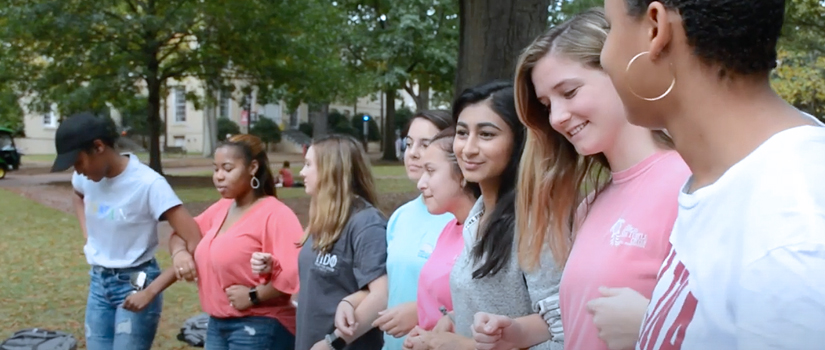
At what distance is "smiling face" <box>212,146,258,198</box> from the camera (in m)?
4.73

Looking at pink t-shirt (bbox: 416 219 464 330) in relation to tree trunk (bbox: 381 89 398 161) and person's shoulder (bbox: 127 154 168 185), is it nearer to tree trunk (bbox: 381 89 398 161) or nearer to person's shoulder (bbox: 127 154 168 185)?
person's shoulder (bbox: 127 154 168 185)

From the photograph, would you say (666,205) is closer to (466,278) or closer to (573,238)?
(573,238)

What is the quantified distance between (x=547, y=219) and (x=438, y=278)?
2.90 ft

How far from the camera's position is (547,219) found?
103 inches

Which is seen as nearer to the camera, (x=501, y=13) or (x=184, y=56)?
(x=501, y=13)

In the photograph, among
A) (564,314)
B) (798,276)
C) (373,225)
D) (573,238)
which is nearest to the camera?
(798,276)

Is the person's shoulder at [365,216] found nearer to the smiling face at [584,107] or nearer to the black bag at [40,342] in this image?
the smiling face at [584,107]

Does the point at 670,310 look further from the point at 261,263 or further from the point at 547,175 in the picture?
the point at 261,263

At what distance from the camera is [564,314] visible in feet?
7.60

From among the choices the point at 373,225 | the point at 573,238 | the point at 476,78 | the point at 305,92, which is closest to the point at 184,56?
the point at 305,92

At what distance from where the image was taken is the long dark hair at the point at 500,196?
2.88 metres

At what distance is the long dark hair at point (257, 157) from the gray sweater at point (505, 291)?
198 cm

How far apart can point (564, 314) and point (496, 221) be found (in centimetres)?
69

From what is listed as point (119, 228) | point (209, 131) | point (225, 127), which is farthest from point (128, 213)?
point (225, 127)
